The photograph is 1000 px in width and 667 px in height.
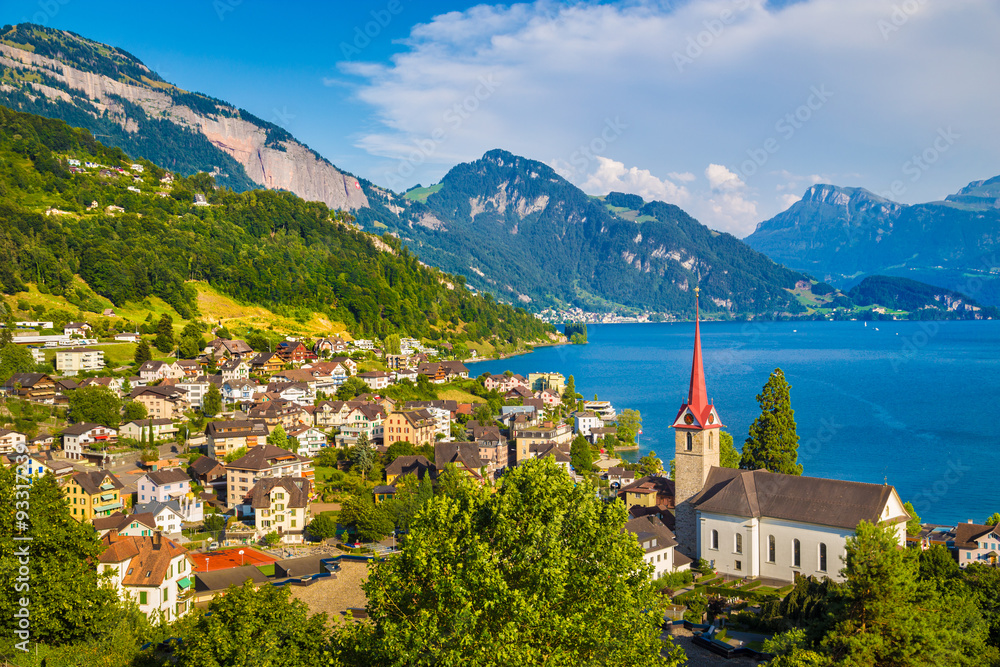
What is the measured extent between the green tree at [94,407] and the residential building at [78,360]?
375 inches

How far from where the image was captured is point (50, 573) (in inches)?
726

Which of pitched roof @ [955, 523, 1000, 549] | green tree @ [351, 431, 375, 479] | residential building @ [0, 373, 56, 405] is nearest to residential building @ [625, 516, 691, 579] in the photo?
pitched roof @ [955, 523, 1000, 549]

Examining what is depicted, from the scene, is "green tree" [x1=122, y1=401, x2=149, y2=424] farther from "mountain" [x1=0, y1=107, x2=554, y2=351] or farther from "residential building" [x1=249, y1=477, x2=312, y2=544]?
"mountain" [x1=0, y1=107, x2=554, y2=351]

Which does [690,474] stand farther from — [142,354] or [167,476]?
[142,354]

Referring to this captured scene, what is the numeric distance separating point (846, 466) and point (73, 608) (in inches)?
1797

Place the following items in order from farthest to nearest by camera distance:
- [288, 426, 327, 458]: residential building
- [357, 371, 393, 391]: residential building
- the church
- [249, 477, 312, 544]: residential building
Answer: [357, 371, 393, 391]: residential building
[288, 426, 327, 458]: residential building
[249, 477, 312, 544]: residential building
the church

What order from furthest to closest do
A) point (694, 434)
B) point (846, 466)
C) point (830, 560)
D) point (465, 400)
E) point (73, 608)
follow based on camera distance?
point (465, 400) < point (846, 466) < point (694, 434) < point (830, 560) < point (73, 608)

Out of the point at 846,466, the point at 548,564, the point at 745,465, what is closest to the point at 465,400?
the point at 846,466

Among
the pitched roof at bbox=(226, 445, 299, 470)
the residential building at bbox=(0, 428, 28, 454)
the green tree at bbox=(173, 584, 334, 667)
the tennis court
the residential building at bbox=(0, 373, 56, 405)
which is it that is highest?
the residential building at bbox=(0, 373, 56, 405)

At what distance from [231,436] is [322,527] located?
16.8 m

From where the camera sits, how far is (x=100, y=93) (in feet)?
635

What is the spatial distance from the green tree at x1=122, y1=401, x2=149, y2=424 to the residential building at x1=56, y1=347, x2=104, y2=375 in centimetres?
1178

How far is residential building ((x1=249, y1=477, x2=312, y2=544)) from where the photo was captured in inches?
1401

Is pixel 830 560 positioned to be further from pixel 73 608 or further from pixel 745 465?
pixel 73 608
